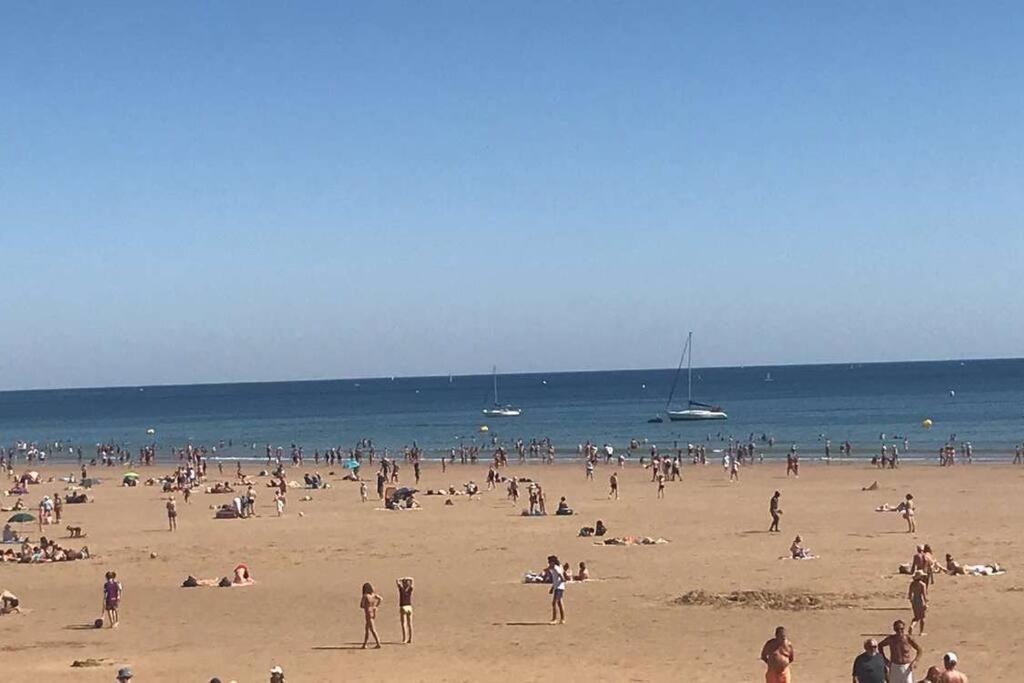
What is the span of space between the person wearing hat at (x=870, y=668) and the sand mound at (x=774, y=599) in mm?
8115

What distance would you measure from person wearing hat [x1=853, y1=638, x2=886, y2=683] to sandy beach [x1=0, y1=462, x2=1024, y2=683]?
3.24 m

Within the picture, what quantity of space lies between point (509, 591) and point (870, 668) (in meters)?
11.6

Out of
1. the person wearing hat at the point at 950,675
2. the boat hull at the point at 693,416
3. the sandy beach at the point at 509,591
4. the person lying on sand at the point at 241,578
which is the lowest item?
the sandy beach at the point at 509,591

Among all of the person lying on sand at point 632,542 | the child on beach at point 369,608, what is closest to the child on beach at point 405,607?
the child on beach at point 369,608

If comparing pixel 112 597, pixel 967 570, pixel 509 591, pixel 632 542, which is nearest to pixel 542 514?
pixel 632 542

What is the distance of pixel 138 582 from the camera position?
27188 mm

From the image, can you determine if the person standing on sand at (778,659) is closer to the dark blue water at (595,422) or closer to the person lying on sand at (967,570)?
the person lying on sand at (967,570)

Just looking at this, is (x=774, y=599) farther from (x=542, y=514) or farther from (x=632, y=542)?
(x=542, y=514)

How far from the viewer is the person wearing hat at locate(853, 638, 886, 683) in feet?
45.4

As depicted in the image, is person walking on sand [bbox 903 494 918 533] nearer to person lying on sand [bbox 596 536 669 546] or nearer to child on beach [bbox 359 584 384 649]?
person lying on sand [bbox 596 536 669 546]

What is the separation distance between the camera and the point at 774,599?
22828 mm

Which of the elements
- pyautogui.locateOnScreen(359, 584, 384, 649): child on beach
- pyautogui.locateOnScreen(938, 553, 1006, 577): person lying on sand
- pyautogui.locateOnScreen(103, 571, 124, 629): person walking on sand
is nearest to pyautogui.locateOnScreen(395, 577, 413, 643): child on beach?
pyautogui.locateOnScreen(359, 584, 384, 649): child on beach


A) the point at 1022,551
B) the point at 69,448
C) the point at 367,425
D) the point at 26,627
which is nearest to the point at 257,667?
the point at 26,627

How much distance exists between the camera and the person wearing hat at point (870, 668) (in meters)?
13.8
